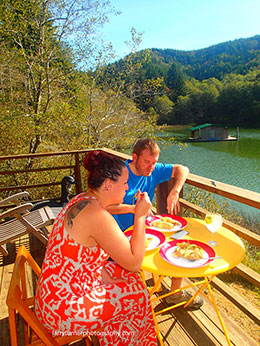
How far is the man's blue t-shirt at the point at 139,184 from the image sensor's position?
1864 mm

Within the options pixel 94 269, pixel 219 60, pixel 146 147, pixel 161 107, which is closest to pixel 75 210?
pixel 94 269

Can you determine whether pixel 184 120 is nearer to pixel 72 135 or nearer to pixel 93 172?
pixel 72 135

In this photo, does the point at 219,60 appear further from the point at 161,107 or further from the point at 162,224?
the point at 162,224

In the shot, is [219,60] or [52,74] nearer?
[52,74]

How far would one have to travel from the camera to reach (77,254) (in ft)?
3.43

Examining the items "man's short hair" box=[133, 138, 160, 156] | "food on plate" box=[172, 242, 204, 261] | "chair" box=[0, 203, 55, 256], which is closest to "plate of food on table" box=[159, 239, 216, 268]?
"food on plate" box=[172, 242, 204, 261]

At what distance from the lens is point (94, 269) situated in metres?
1.11

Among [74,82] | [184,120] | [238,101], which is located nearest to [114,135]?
[74,82]

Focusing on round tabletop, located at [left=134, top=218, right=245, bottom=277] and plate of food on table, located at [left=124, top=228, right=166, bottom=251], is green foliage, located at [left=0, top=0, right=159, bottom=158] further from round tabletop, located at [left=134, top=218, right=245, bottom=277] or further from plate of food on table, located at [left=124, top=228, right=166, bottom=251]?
round tabletop, located at [left=134, top=218, right=245, bottom=277]

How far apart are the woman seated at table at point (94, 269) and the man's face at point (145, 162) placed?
2.23 ft

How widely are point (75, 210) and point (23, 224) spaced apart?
5.45 ft

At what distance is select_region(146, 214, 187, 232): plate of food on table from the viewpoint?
160 centimetres

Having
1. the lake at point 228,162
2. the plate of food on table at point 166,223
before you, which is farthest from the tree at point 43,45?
the lake at point 228,162

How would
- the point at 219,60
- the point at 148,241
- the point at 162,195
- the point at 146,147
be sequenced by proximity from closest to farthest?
1. the point at 148,241
2. the point at 146,147
3. the point at 162,195
4. the point at 219,60
